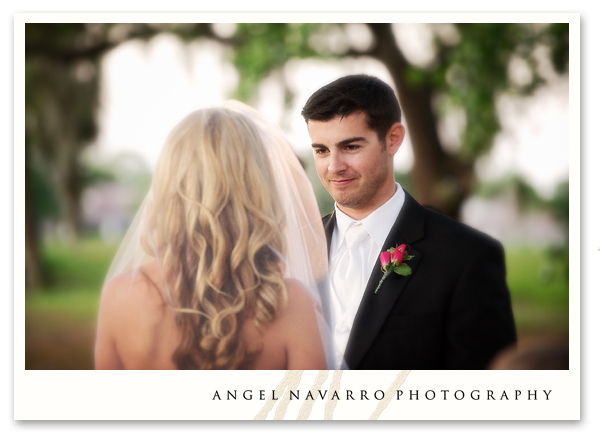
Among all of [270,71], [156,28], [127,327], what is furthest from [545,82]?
[127,327]

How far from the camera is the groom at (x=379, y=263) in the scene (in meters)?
2.51

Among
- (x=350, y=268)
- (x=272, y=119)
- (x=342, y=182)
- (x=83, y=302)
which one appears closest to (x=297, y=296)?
(x=350, y=268)

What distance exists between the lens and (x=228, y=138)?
8.21 feet

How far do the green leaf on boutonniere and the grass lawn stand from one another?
548 millimetres

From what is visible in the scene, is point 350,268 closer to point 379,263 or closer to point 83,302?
point 379,263

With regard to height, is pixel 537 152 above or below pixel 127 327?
above

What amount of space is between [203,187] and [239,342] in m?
0.78

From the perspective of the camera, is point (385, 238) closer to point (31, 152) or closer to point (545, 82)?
point (545, 82)

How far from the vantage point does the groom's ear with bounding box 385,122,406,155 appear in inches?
103

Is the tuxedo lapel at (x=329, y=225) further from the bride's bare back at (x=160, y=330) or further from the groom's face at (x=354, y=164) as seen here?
the bride's bare back at (x=160, y=330)

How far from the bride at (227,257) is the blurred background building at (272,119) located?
0.22 m

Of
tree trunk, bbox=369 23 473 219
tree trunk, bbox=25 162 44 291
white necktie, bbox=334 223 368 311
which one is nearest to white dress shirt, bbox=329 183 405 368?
white necktie, bbox=334 223 368 311

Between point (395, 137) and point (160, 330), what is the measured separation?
1.47 meters
